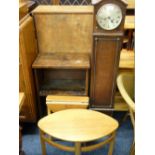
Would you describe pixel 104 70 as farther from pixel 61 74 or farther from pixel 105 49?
pixel 61 74

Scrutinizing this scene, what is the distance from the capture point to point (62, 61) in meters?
1.75

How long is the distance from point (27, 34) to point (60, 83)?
59 cm

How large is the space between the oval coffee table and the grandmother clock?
0.39m

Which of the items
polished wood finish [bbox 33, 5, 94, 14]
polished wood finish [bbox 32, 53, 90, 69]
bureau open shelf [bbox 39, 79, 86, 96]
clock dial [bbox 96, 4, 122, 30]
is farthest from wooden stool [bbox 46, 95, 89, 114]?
polished wood finish [bbox 33, 5, 94, 14]

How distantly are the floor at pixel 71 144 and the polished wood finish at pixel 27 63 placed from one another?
13 centimetres

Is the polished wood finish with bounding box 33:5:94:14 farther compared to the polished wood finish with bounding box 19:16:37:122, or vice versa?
the polished wood finish with bounding box 33:5:94:14

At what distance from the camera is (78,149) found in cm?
125

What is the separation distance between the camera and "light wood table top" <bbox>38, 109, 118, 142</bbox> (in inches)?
48.9

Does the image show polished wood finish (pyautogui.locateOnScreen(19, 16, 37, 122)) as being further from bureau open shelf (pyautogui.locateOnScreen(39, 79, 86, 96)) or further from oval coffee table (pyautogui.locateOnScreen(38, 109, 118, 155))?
oval coffee table (pyautogui.locateOnScreen(38, 109, 118, 155))

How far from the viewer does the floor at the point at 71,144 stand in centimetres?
168

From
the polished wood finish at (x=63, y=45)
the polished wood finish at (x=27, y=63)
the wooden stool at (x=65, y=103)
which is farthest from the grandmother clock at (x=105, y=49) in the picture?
the polished wood finish at (x=27, y=63)

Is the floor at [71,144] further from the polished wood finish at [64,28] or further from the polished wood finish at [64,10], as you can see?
the polished wood finish at [64,10]
